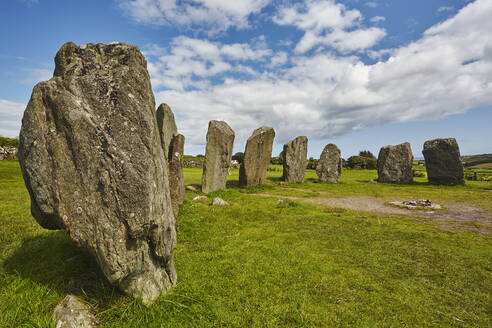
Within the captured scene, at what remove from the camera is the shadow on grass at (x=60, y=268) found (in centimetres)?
379

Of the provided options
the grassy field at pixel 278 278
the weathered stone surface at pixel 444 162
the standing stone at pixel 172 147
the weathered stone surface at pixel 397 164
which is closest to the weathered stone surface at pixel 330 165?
the weathered stone surface at pixel 397 164

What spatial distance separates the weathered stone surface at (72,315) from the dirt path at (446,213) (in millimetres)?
10512

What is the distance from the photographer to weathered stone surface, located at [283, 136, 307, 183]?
66.8 ft

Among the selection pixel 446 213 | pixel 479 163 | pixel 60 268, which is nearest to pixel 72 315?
pixel 60 268

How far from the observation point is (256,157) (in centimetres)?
1681

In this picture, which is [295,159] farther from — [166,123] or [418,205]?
[166,123]

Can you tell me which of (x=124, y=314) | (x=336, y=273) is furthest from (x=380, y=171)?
(x=124, y=314)

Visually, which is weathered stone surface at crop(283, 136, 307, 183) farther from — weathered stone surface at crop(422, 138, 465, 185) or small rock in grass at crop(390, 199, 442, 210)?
weathered stone surface at crop(422, 138, 465, 185)

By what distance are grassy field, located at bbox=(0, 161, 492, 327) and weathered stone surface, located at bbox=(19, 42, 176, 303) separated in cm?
106

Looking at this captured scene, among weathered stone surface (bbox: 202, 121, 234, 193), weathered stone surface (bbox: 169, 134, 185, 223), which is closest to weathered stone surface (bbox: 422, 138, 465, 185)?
weathered stone surface (bbox: 202, 121, 234, 193)

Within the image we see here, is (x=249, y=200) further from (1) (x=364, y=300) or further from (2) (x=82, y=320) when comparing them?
(2) (x=82, y=320)

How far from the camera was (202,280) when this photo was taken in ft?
15.1

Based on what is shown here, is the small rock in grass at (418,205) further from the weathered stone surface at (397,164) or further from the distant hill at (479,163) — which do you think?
the distant hill at (479,163)

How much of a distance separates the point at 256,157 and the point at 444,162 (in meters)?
15.9
